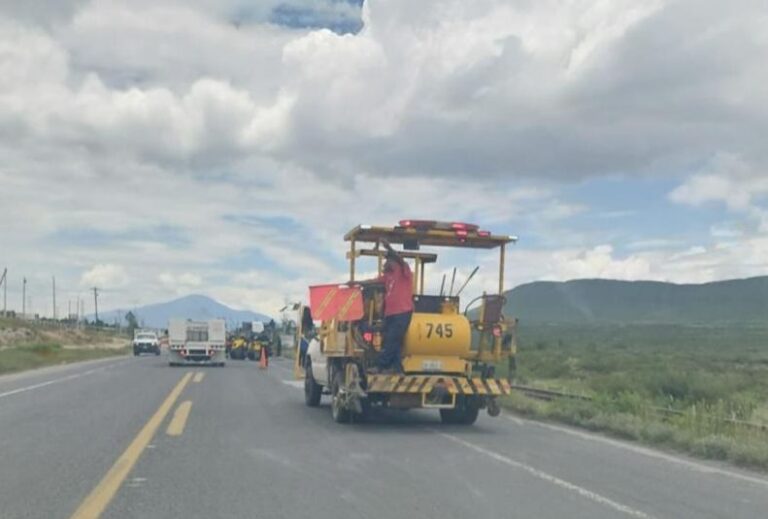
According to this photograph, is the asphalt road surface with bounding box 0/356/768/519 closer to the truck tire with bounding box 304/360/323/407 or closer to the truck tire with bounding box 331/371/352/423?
the truck tire with bounding box 331/371/352/423

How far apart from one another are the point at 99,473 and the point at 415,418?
28.3 feet

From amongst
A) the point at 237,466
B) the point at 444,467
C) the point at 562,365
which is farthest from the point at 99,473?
the point at 562,365

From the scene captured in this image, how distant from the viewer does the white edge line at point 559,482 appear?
9375 mm

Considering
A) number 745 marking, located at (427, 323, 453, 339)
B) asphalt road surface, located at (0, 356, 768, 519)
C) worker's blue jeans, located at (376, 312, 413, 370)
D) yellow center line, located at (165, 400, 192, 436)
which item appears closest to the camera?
asphalt road surface, located at (0, 356, 768, 519)

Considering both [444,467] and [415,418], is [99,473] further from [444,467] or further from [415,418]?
[415,418]

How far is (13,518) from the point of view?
28.4 feet

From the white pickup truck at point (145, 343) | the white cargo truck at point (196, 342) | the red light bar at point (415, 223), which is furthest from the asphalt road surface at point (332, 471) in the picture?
the white pickup truck at point (145, 343)

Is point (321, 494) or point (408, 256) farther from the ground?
point (408, 256)

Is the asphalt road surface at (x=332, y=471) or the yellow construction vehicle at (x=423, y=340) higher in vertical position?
the yellow construction vehicle at (x=423, y=340)

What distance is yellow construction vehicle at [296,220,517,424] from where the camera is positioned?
53.7 feet

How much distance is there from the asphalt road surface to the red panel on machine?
1862 millimetres

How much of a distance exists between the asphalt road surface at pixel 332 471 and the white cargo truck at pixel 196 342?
2931 cm

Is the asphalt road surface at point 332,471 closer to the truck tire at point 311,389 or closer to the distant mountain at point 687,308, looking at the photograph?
the truck tire at point 311,389

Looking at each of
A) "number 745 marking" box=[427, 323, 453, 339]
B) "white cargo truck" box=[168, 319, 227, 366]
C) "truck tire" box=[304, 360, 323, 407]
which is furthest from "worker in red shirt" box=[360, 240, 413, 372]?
"white cargo truck" box=[168, 319, 227, 366]
